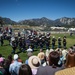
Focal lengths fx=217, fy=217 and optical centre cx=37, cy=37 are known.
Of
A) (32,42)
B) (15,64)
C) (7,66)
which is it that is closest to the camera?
(15,64)

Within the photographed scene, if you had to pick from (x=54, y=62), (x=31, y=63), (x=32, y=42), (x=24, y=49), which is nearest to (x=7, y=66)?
(x=31, y=63)

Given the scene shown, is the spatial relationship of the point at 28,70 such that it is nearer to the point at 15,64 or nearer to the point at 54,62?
the point at 54,62

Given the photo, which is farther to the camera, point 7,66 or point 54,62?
point 7,66

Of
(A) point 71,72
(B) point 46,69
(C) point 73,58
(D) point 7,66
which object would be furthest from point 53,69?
(D) point 7,66

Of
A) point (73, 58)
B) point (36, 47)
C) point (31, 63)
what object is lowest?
point (36, 47)

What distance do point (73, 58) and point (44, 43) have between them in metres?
→ 25.9

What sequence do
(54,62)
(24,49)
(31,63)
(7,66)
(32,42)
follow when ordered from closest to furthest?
(54,62) < (31,63) < (7,66) < (24,49) < (32,42)

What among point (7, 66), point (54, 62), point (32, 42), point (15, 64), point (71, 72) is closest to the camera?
point (71, 72)

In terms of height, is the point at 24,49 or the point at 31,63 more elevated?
the point at 31,63

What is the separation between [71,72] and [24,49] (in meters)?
24.7

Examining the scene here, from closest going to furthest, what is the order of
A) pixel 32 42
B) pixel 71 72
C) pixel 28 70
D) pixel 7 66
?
pixel 71 72 < pixel 28 70 < pixel 7 66 < pixel 32 42

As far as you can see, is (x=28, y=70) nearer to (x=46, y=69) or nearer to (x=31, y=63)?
(x=46, y=69)

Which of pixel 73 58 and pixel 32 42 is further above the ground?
pixel 73 58

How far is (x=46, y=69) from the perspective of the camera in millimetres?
4703
